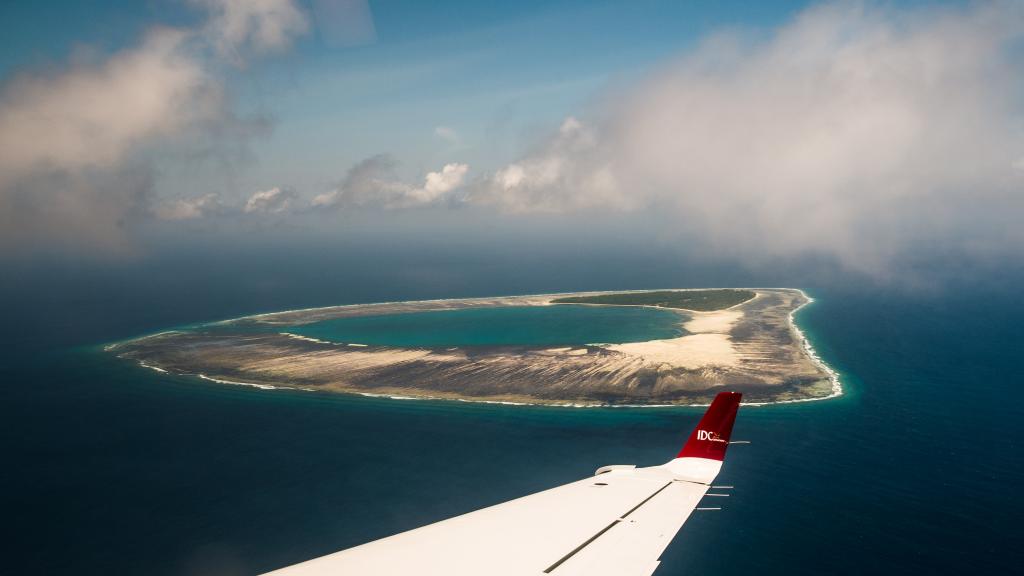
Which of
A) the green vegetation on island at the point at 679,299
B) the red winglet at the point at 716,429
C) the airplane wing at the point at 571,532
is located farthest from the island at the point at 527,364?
the airplane wing at the point at 571,532

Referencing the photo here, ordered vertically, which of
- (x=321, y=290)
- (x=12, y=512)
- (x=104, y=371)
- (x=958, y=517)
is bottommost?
(x=958, y=517)

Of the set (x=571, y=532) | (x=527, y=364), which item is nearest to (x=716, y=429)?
(x=571, y=532)

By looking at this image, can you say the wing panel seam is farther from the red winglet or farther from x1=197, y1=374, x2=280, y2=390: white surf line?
x1=197, y1=374, x2=280, y2=390: white surf line

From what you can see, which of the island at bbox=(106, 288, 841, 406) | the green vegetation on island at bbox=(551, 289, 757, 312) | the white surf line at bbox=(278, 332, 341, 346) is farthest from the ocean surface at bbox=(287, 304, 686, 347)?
the green vegetation on island at bbox=(551, 289, 757, 312)

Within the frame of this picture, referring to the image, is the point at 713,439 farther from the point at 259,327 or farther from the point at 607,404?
the point at 259,327

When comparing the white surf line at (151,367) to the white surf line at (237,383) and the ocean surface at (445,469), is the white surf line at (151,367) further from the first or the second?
the white surf line at (237,383)

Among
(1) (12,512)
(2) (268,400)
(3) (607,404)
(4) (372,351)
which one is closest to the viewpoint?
(1) (12,512)

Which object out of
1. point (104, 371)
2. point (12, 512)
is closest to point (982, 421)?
point (12, 512)
